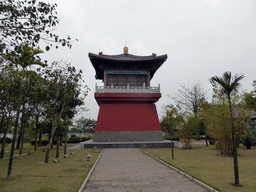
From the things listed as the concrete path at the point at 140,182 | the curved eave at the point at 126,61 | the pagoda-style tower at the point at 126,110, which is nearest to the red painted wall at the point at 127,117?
the pagoda-style tower at the point at 126,110

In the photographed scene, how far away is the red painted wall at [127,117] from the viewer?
59.8ft

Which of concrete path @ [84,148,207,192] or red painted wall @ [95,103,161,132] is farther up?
red painted wall @ [95,103,161,132]

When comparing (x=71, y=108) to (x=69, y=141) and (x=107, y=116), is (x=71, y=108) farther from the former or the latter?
(x=69, y=141)

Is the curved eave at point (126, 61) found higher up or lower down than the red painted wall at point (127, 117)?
higher up

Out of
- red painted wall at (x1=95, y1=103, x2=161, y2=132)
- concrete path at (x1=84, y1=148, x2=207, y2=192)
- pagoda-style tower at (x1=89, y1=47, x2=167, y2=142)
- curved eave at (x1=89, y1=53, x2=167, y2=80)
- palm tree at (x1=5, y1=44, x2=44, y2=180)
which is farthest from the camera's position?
curved eave at (x1=89, y1=53, x2=167, y2=80)

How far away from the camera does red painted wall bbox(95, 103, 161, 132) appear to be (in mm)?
18219

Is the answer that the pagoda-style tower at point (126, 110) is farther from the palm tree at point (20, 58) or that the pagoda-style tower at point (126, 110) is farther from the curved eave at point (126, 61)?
the palm tree at point (20, 58)

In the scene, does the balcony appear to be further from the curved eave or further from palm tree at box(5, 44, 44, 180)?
palm tree at box(5, 44, 44, 180)

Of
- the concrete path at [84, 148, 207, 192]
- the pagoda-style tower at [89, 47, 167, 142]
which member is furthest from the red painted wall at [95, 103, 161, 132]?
the concrete path at [84, 148, 207, 192]

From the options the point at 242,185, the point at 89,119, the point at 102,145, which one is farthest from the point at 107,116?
the point at 89,119

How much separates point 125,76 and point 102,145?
884cm

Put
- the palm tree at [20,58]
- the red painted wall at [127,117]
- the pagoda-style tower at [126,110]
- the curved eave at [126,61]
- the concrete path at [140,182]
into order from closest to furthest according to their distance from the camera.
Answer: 1. the palm tree at [20,58]
2. the concrete path at [140,182]
3. the pagoda-style tower at [126,110]
4. the red painted wall at [127,117]
5. the curved eave at [126,61]

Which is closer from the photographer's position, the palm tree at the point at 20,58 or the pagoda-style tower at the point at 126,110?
the palm tree at the point at 20,58

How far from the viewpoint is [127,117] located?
60.8ft
